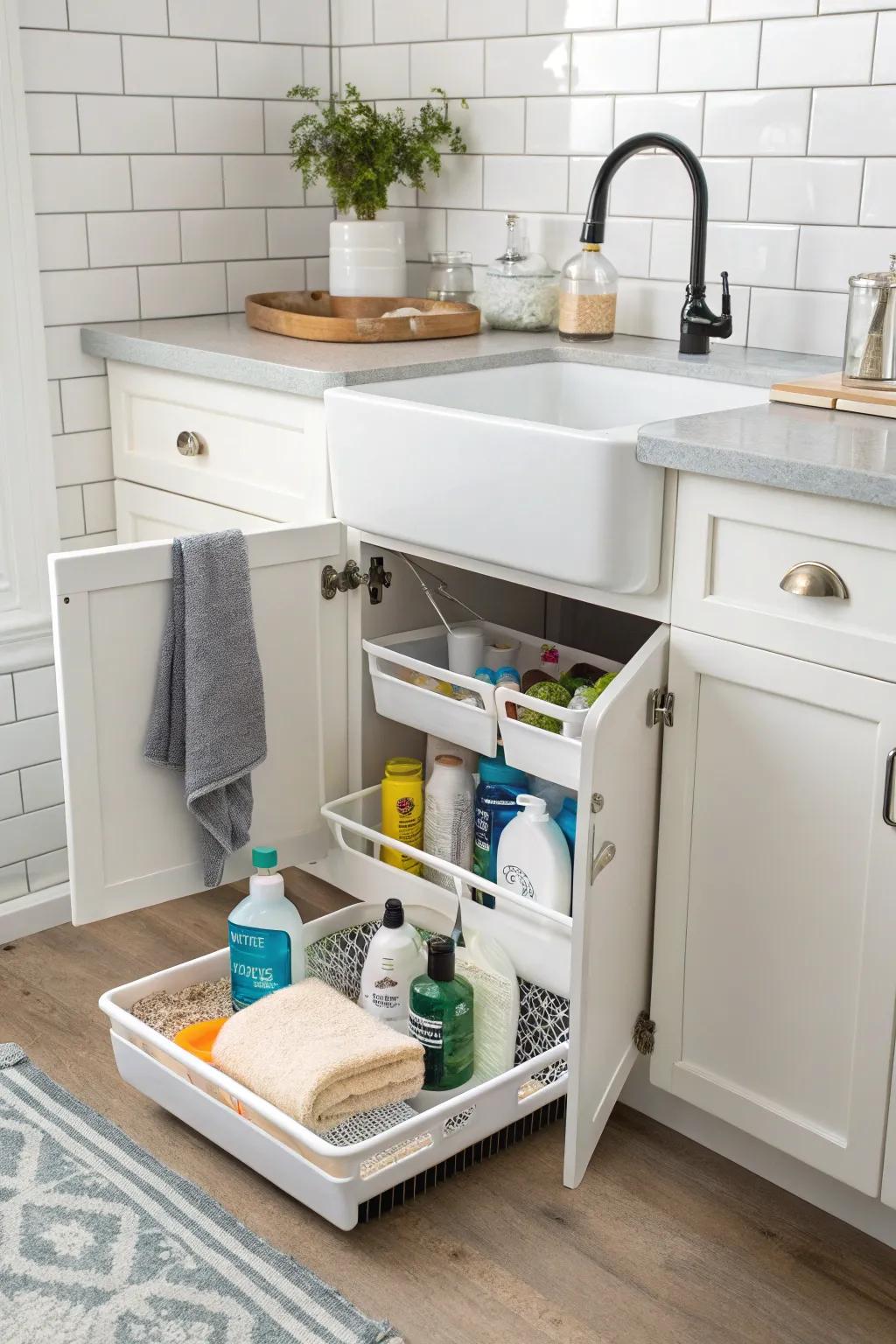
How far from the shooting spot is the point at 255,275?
288 cm

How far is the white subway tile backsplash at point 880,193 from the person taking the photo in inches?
82.0

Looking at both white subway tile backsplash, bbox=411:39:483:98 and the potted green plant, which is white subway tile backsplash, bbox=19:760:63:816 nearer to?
the potted green plant

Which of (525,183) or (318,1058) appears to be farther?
(525,183)

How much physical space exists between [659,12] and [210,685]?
Answer: 54.4 inches

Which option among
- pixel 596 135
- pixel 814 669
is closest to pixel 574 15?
pixel 596 135

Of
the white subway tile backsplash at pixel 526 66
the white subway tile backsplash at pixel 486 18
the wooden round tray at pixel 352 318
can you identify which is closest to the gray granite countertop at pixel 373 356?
the wooden round tray at pixel 352 318

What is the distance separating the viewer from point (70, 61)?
2.46 metres

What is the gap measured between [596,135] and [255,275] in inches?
31.4

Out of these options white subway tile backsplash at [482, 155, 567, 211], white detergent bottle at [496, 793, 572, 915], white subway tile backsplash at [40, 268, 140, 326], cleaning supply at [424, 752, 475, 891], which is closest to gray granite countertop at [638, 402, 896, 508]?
white detergent bottle at [496, 793, 572, 915]

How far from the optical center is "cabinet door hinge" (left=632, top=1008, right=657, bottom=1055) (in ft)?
6.07

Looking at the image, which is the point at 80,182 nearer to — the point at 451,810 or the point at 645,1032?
the point at 451,810

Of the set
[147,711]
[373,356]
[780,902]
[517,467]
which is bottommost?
[780,902]

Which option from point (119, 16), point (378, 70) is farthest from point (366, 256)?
point (119, 16)

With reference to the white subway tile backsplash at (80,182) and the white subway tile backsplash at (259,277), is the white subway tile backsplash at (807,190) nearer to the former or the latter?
the white subway tile backsplash at (259,277)
